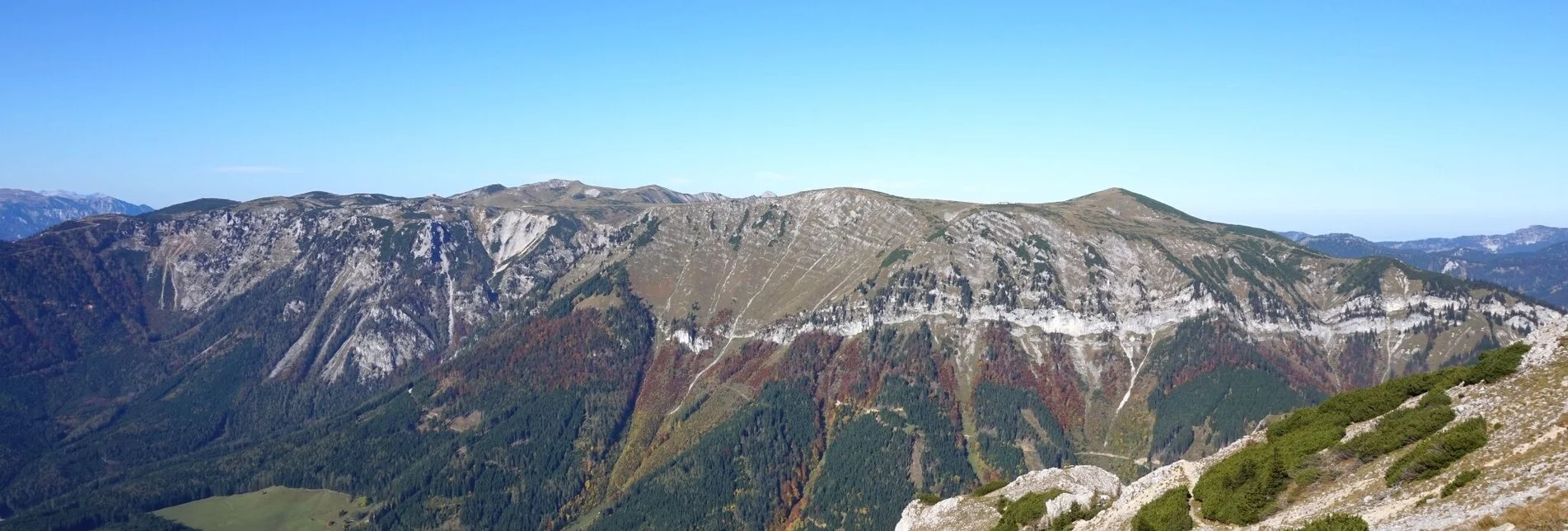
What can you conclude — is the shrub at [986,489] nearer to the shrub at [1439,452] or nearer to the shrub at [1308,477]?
the shrub at [1308,477]

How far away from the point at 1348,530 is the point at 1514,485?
25.7 feet

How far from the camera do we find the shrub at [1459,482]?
42.1 meters

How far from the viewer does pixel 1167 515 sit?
57.7 meters

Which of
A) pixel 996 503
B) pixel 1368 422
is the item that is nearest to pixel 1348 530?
pixel 1368 422

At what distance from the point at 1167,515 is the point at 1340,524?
16.4 m

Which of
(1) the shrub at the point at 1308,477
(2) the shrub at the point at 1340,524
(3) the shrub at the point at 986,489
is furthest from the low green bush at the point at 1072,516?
(2) the shrub at the point at 1340,524

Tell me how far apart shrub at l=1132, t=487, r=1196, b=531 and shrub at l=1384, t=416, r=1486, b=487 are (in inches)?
471

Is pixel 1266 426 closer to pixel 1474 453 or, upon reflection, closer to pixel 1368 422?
pixel 1368 422

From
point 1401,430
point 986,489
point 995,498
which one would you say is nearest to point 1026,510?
point 995,498

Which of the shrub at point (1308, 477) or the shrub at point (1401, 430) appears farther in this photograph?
the shrub at point (1308, 477)

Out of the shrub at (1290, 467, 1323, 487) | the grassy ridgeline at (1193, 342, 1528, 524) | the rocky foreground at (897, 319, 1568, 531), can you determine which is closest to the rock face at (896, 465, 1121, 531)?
the rocky foreground at (897, 319, 1568, 531)

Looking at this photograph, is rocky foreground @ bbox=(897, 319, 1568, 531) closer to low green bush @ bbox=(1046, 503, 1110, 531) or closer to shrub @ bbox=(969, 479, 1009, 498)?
low green bush @ bbox=(1046, 503, 1110, 531)

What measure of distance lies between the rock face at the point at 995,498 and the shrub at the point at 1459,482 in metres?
38.7

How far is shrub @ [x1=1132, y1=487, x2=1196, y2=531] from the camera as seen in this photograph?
5575 cm
